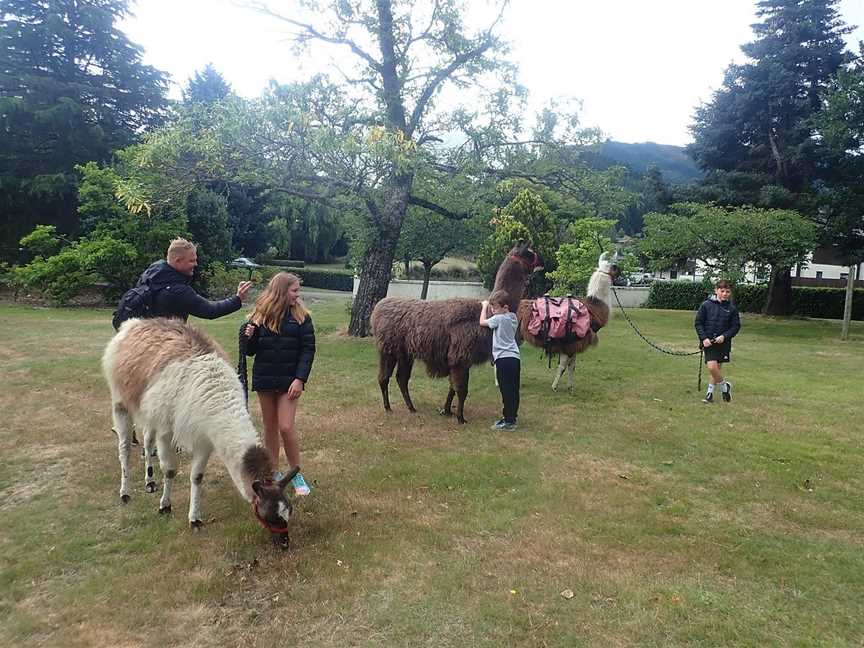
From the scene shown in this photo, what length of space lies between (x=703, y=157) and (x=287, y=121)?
18770 mm

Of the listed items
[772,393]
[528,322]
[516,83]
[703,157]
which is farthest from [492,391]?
[703,157]

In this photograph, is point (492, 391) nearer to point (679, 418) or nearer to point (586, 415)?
point (586, 415)

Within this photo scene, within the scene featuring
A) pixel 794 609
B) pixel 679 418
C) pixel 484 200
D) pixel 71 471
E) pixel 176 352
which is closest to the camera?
pixel 794 609

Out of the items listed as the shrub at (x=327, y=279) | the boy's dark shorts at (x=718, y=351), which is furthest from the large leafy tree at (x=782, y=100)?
the shrub at (x=327, y=279)

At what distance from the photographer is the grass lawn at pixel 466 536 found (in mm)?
2898

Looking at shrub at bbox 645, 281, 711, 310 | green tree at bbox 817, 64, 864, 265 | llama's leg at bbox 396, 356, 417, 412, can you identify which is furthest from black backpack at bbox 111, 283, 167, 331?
shrub at bbox 645, 281, 711, 310

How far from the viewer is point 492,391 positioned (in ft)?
27.2

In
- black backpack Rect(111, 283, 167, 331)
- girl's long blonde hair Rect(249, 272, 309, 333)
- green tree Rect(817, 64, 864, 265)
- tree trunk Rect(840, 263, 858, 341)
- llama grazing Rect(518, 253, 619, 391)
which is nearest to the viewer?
girl's long blonde hair Rect(249, 272, 309, 333)

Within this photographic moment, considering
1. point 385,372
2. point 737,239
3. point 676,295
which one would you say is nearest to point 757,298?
point 676,295

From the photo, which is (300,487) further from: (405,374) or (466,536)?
(405,374)

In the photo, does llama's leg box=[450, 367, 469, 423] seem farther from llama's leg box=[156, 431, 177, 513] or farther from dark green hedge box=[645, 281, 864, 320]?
dark green hedge box=[645, 281, 864, 320]

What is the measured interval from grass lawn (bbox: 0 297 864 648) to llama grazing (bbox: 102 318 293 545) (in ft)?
1.27

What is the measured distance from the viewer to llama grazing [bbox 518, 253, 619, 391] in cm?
832

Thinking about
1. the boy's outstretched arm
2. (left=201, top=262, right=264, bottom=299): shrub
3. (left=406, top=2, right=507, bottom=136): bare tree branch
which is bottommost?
(left=201, top=262, right=264, bottom=299): shrub
